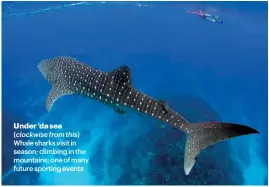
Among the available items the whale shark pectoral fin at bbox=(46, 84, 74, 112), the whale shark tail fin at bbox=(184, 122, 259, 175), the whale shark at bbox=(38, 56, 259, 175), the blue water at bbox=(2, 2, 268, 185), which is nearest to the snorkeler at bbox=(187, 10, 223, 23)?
the blue water at bbox=(2, 2, 268, 185)

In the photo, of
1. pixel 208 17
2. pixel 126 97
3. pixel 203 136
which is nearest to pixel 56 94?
pixel 126 97

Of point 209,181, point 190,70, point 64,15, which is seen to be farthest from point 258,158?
point 64,15

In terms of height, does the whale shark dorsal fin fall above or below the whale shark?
above

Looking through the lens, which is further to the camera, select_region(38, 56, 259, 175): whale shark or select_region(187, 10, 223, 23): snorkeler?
select_region(187, 10, 223, 23): snorkeler

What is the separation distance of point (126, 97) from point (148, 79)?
3.58 m

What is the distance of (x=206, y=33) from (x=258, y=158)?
441 cm

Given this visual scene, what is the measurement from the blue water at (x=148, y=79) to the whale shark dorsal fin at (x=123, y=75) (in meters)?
2.50

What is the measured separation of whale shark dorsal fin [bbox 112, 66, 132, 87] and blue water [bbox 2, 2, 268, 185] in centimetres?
250

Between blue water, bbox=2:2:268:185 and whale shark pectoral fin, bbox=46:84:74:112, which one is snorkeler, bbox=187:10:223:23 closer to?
blue water, bbox=2:2:268:185

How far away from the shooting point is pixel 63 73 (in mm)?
7121

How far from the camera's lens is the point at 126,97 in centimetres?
625

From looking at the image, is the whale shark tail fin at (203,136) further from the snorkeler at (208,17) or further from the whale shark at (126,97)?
the snorkeler at (208,17)

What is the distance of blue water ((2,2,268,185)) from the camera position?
8.95 meters

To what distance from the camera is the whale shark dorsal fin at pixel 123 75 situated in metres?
6.14
